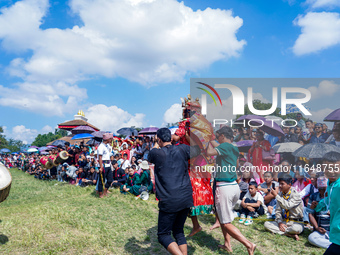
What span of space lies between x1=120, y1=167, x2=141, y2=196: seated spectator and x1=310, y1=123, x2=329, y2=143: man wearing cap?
205 inches

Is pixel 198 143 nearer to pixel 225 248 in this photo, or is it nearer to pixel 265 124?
pixel 225 248

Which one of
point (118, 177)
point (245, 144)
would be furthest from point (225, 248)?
point (118, 177)

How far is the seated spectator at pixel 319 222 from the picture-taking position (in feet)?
13.0

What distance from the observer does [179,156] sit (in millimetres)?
3076

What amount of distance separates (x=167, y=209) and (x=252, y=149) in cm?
465

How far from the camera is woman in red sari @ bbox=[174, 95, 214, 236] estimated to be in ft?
13.0

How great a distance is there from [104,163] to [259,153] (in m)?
4.60

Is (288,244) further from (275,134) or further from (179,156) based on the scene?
(275,134)

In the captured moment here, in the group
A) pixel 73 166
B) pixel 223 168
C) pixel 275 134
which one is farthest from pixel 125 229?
pixel 73 166

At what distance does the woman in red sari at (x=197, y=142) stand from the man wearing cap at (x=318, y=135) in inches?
144

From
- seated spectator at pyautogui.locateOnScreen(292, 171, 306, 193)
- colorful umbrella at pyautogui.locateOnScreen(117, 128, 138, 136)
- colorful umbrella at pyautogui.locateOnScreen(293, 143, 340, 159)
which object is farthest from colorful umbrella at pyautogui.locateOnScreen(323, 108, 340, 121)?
colorful umbrella at pyautogui.locateOnScreen(117, 128, 138, 136)

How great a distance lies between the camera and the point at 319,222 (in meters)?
4.19

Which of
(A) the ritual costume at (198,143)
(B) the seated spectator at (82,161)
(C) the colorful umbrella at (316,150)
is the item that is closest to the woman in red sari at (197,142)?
(A) the ritual costume at (198,143)

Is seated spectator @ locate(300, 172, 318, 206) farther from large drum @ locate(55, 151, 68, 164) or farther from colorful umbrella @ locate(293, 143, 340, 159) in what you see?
large drum @ locate(55, 151, 68, 164)
